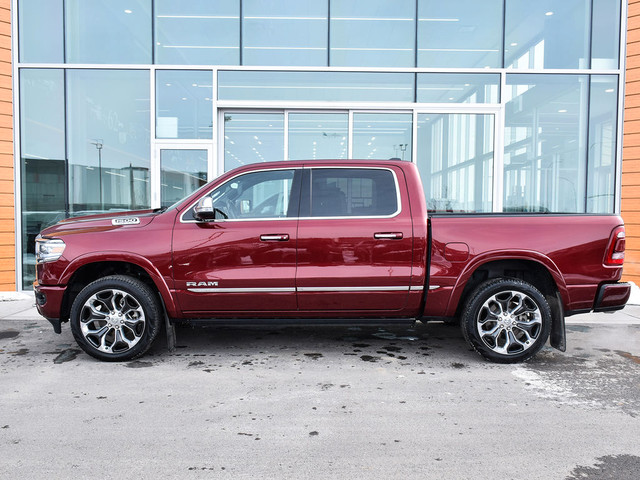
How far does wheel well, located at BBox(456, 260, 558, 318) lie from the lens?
4.64 metres

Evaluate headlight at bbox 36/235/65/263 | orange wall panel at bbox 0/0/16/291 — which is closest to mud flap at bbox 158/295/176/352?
headlight at bbox 36/235/65/263

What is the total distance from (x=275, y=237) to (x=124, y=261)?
4.92 feet

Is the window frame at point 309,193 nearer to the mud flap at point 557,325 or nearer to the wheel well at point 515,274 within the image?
the wheel well at point 515,274

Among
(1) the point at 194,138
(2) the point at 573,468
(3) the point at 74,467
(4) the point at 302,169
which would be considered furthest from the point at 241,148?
(2) the point at 573,468

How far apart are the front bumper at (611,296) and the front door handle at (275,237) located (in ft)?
→ 10.1

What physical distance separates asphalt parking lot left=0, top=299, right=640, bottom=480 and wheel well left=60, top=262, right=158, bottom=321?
2.02ft

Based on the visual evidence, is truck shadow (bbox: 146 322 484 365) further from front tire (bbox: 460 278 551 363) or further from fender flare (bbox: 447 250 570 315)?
fender flare (bbox: 447 250 570 315)

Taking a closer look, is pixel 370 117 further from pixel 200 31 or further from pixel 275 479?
pixel 275 479

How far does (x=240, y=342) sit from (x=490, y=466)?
3232mm

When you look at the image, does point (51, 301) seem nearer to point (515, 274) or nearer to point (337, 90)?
point (515, 274)

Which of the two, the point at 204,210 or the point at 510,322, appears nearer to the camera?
the point at 204,210

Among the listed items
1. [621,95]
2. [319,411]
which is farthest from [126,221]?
[621,95]

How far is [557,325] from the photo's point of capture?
179 inches

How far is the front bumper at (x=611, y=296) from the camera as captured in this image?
4.48m
